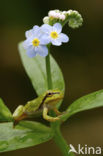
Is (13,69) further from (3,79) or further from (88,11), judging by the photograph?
(88,11)

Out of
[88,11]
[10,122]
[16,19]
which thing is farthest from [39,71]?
[88,11]

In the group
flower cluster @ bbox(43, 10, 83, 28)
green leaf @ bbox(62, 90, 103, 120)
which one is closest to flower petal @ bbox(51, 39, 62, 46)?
flower cluster @ bbox(43, 10, 83, 28)

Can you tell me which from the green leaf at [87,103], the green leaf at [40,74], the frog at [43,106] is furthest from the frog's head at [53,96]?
the green leaf at [40,74]

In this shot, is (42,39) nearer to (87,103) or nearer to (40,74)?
(87,103)

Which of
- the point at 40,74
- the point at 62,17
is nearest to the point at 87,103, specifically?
the point at 62,17

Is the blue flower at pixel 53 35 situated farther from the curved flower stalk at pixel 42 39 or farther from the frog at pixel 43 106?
the frog at pixel 43 106

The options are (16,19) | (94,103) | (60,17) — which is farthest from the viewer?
(16,19)

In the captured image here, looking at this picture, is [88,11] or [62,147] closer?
[62,147]

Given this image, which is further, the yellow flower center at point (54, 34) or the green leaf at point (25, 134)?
the green leaf at point (25, 134)
